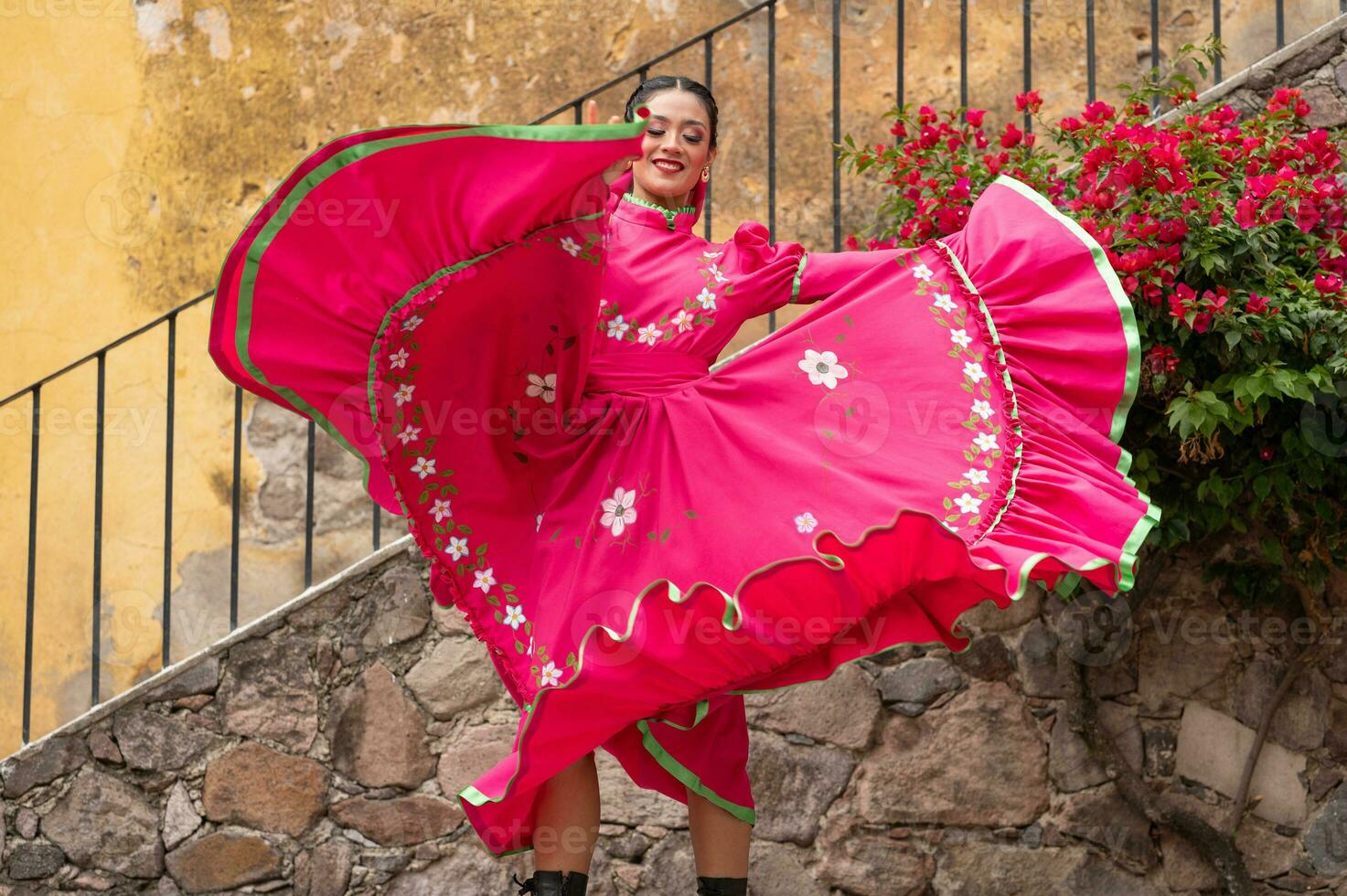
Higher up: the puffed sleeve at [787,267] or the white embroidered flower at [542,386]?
the puffed sleeve at [787,267]

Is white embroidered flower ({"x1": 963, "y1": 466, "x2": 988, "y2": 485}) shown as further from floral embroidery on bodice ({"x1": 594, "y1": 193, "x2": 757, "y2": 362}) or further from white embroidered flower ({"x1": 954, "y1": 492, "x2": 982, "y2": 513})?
floral embroidery on bodice ({"x1": 594, "y1": 193, "x2": 757, "y2": 362})

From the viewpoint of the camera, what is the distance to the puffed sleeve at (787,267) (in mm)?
2578

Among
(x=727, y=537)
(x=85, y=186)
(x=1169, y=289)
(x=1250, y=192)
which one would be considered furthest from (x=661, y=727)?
(x=85, y=186)

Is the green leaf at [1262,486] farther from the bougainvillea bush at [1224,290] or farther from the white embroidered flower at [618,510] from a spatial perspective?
the white embroidered flower at [618,510]

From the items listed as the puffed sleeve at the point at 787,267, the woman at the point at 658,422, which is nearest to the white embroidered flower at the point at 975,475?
the woman at the point at 658,422

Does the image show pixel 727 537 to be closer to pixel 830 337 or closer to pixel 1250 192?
pixel 830 337

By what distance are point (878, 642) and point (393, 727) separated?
1490 millimetres

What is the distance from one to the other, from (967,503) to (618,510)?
0.54 m

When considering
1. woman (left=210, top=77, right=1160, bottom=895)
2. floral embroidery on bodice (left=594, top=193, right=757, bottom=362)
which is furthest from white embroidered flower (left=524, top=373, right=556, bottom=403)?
floral embroidery on bodice (left=594, top=193, right=757, bottom=362)

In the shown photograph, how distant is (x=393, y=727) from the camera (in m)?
3.39

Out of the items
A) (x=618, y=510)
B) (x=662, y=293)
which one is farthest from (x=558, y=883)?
(x=662, y=293)

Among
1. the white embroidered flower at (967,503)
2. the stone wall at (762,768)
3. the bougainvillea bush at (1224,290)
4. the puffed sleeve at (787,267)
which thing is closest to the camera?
the white embroidered flower at (967,503)

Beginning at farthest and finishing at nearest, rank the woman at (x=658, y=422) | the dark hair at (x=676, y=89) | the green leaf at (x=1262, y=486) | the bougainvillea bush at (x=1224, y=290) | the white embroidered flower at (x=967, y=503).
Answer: the green leaf at (x=1262, y=486), the bougainvillea bush at (x=1224, y=290), the dark hair at (x=676, y=89), the white embroidered flower at (x=967, y=503), the woman at (x=658, y=422)

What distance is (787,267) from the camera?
2.59m
